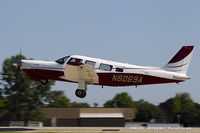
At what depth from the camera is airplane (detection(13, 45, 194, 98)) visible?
42.3 meters

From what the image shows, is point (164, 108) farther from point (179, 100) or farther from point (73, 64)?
point (73, 64)

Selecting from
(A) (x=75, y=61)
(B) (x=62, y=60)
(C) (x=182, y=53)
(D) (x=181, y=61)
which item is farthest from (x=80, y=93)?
(C) (x=182, y=53)

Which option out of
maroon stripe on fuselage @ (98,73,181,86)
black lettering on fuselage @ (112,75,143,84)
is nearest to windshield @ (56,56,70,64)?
Answer: maroon stripe on fuselage @ (98,73,181,86)

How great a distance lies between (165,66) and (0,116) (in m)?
64.7

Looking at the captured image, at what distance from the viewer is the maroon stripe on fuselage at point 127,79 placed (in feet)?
140

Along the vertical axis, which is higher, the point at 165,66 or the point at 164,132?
the point at 165,66

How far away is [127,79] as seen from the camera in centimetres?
4284

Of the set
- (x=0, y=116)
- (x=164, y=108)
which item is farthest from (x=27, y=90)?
(x=164, y=108)

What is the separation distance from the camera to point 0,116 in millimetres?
104062

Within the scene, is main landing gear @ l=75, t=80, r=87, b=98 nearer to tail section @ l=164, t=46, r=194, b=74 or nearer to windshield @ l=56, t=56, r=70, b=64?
windshield @ l=56, t=56, r=70, b=64

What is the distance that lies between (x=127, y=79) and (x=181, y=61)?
447 cm

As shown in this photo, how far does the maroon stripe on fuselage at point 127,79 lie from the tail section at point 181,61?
1.31 m

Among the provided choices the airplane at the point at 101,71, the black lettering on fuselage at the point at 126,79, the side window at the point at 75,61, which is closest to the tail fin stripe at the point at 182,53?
the airplane at the point at 101,71

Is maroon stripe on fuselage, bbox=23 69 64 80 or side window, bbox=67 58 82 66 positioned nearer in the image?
side window, bbox=67 58 82 66
